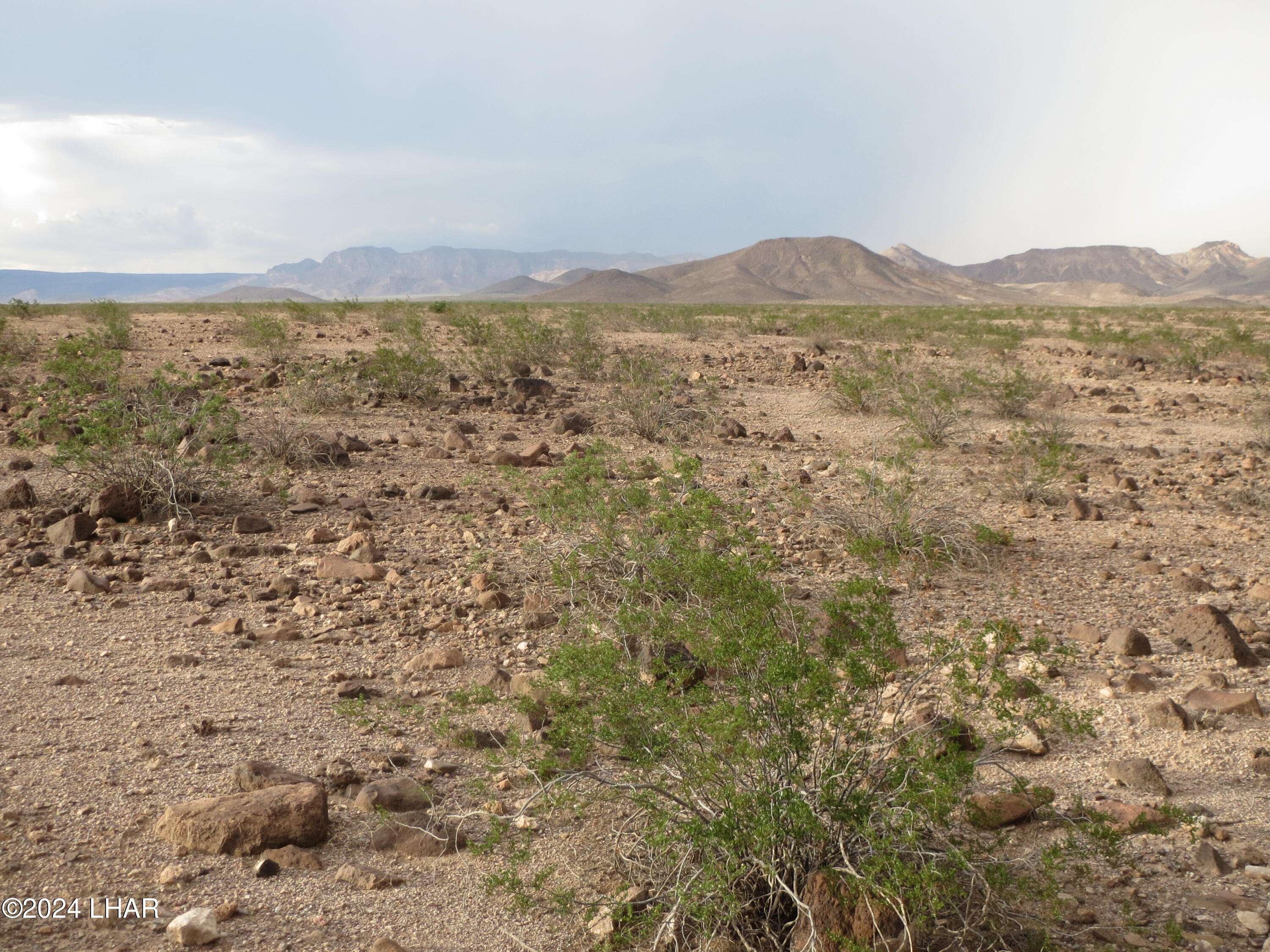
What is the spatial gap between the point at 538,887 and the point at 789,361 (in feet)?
56.1

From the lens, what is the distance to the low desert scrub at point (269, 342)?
1783 centimetres

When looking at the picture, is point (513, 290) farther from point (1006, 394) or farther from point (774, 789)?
point (774, 789)

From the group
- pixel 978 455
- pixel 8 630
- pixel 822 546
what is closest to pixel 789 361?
pixel 978 455

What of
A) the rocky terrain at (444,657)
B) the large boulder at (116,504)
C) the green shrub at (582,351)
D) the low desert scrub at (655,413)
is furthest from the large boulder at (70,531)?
the green shrub at (582,351)

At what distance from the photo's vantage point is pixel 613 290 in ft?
405

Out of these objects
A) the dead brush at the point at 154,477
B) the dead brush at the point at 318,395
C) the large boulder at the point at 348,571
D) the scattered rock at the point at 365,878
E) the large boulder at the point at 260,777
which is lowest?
the scattered rock at the point at 365,878

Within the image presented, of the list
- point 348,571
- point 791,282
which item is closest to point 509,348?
A: point 348,571

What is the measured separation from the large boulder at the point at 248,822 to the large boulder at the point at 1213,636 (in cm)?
497

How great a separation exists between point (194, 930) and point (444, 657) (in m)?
2.32

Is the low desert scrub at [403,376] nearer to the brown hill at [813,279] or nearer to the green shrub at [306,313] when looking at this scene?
the green shrub at [306,313]

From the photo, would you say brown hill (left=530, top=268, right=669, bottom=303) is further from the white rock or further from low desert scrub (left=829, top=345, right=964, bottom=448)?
the white rock

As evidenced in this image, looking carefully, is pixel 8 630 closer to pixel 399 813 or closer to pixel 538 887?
pixel 399 813

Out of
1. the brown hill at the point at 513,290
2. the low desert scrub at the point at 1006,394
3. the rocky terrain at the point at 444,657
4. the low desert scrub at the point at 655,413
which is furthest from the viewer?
the brown hill at the point at 513,290

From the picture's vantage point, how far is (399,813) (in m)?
3.72
